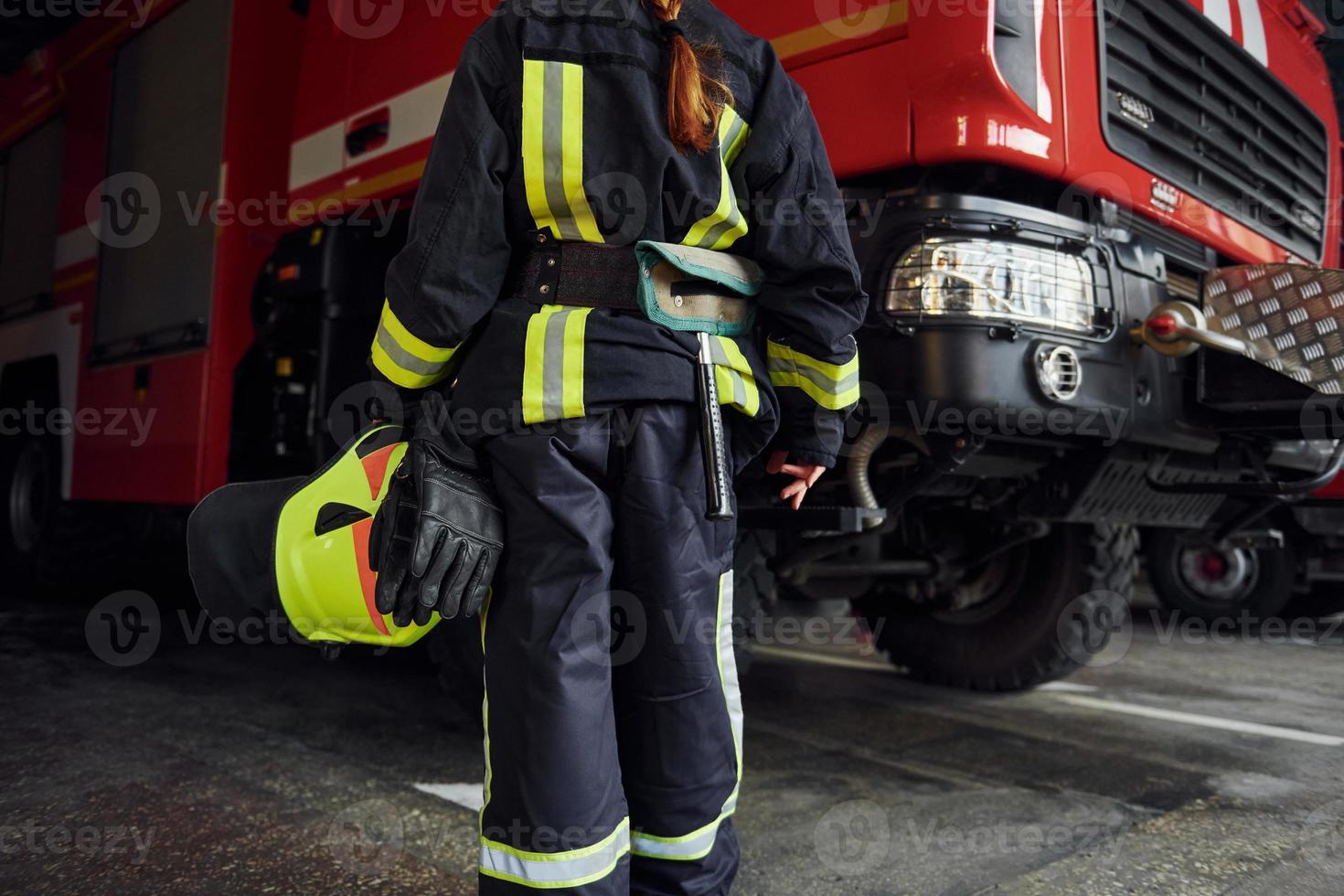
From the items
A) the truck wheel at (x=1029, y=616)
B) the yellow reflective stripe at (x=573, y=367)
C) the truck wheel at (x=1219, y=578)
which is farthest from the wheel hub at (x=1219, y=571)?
the yellow reflective stripe at (x=573, y=367)

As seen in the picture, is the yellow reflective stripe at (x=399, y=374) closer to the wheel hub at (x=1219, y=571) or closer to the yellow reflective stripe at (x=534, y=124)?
the yellow reflective stripe at (x=534, y=124)

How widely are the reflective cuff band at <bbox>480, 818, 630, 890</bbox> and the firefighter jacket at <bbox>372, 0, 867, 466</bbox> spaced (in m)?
0.57

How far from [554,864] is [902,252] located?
1.24 metres

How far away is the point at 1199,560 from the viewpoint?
18.4 ft

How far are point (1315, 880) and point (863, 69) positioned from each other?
1706mm

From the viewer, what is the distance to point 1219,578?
5.53 m

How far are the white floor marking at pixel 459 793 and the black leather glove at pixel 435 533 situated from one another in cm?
93

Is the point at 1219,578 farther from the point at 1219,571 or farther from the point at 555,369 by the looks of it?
the point at 555,369

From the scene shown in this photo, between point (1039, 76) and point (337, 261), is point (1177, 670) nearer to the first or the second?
point (1039, 76)

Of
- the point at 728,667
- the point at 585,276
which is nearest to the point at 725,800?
the point at 728,667

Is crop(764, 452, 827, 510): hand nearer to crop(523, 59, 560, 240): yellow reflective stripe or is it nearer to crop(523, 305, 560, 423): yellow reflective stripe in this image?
crop(523, 305, 560, 423): yellow reflective stripe

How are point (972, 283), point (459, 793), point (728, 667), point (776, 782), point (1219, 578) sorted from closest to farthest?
point (728, 667)
point (972, 283)
point (459, 793)
point (776, 782)
point (1219, 578)

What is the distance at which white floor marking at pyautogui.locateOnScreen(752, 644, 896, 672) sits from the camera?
13.5ft

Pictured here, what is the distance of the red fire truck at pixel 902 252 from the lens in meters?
1.95
